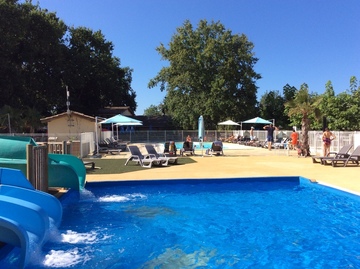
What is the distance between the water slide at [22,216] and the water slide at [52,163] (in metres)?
2.12

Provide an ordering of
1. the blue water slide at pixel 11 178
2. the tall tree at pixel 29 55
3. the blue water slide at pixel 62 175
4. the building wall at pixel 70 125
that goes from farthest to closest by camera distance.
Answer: the tall tree at pixel 29 55 < the building wall at pixel 70 125 < the blue water slide at pixel 62 175 < the blue water slide at pixel 11 178

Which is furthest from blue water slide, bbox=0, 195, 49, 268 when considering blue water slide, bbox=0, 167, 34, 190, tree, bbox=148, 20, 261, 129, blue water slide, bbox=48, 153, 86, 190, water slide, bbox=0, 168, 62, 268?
tree, bbox=148, 20, 261, 129

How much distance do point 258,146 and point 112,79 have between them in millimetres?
21737

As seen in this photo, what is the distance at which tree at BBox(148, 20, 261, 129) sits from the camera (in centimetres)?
3766

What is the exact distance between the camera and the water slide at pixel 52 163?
7.32m

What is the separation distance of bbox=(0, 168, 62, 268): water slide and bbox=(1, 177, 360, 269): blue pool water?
1.31 feet

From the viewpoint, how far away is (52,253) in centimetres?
494

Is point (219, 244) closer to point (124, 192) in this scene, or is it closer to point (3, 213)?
point (3, 213)

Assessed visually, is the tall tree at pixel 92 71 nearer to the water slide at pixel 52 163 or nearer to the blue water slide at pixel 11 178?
the water slide at pixel 52 163

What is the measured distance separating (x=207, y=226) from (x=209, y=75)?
33447mm

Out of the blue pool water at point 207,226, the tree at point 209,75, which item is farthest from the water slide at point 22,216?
the tree at point 209,75

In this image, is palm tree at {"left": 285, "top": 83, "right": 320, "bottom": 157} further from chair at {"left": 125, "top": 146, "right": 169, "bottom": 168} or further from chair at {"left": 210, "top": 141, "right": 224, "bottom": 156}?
chair at {"left": 125, "top": 146, "right": 169, "bottom": 168}

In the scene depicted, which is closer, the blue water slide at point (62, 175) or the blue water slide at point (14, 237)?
the blue water slide at point (14, 237)

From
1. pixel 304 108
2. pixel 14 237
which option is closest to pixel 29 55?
pixel 304 108
